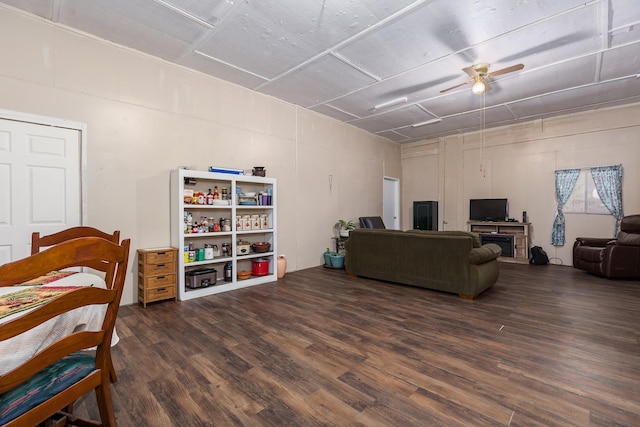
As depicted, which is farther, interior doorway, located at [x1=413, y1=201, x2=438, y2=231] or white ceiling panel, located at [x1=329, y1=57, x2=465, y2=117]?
interior doorway, located at [x1=413, y1=201, x2=438, y2=231]

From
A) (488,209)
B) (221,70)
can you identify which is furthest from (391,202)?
(221,70)

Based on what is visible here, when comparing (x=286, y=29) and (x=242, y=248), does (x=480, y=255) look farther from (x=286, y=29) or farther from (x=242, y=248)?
(x=286, y=29)

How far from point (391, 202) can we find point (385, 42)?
530 cm

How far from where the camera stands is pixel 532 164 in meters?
6.52

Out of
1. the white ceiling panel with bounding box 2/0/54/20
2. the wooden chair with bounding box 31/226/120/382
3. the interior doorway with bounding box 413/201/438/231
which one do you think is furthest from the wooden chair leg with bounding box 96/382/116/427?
the interior doorway with bounding box 413/201/438/231

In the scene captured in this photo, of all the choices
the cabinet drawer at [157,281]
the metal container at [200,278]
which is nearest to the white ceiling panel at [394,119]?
the metal container at [200,278]

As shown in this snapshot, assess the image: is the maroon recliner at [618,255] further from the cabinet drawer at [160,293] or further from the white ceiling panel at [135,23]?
the white ceiling panel at [135,23]

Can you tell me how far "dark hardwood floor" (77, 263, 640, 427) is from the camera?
1689mm

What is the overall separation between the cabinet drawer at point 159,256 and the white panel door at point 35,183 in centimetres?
79

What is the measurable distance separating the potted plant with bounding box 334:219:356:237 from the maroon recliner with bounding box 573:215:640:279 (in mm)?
4198

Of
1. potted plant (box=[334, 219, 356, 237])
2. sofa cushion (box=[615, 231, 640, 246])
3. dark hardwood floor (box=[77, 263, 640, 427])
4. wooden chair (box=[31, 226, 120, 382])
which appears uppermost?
wooden chair (box=[31, 226, 120, 382])

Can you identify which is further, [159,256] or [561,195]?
[561,195]

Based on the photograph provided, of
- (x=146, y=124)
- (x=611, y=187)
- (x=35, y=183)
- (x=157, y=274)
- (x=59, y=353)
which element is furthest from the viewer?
(x=611, y=187)

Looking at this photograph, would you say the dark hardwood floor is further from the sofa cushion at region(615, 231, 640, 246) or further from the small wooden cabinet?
the sofa cushion at region(615, 231, 640, 246)
